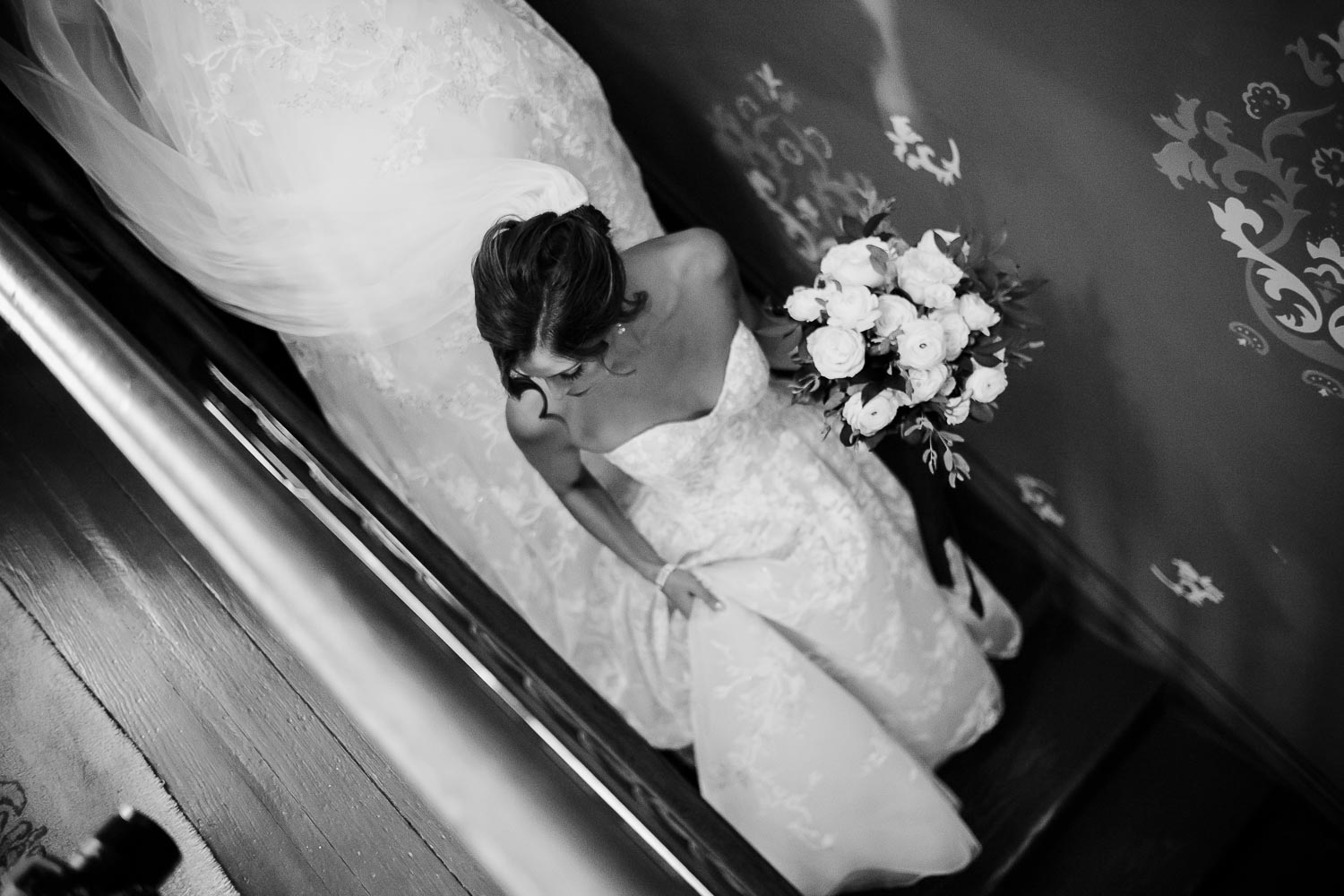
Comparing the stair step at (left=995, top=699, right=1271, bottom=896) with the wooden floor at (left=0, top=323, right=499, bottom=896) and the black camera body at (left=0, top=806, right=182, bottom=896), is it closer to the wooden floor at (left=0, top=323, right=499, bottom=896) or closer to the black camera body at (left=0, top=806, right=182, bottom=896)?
the wooden floor at (left=0, top=323, right=499, bottom=896)

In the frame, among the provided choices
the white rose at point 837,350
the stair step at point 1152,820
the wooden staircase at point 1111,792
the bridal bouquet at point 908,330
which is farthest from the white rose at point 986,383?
the stair step at point 1152,820

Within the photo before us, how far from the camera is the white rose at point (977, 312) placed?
2061 mm

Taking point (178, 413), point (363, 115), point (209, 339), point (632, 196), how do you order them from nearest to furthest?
point (178, 413), point (209, 339), point (363, 115), point (632, 196)

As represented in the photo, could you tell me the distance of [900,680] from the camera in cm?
258

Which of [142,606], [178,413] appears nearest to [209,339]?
[142,606]

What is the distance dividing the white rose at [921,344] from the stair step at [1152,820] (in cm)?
158

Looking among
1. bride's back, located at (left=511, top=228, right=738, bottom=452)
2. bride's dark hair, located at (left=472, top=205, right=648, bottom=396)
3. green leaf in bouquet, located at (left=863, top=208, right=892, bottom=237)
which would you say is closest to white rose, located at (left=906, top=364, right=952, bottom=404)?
green leaf in bouquet, located at (left=863, top=208, right=892, bottom=237)

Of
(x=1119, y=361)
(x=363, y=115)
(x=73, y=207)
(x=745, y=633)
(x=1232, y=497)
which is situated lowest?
(x=1232, y=497)

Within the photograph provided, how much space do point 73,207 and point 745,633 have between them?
1.70m

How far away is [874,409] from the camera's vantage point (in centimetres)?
209

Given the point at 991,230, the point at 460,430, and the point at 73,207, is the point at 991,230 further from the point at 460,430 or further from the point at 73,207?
the point at 73,207

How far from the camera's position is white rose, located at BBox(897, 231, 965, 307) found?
206 cm

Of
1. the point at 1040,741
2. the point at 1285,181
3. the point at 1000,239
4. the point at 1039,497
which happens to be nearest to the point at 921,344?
the point at 1000,239

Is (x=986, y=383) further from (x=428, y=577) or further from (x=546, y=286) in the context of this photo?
(x=428, y=577)
